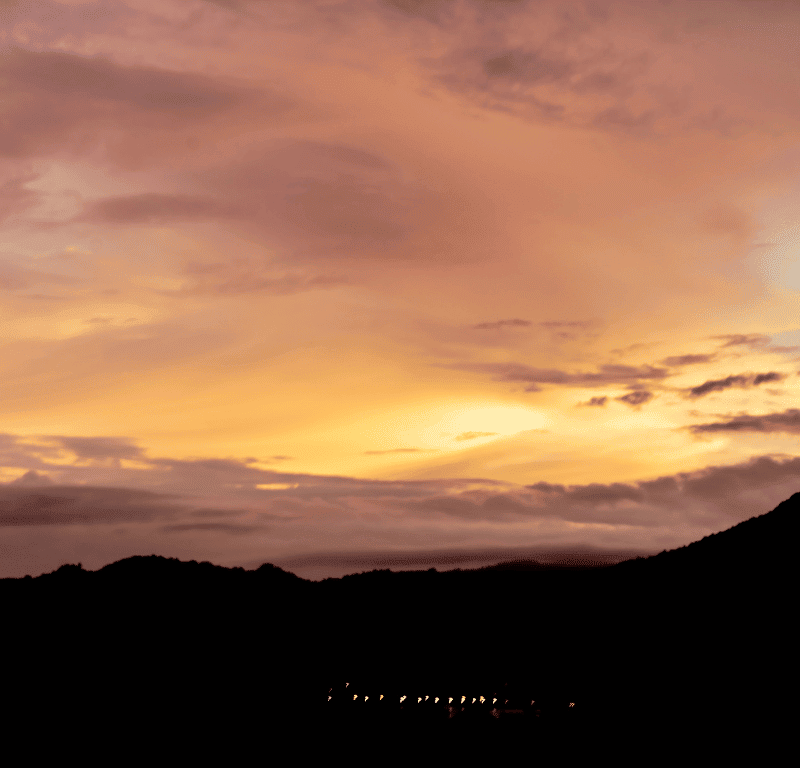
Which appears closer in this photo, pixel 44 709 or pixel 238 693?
pixel 44 709

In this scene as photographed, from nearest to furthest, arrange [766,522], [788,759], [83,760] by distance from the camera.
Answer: [788,759]
[83,760]
[766,522]

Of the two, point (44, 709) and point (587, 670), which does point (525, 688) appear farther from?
point (44, 709)

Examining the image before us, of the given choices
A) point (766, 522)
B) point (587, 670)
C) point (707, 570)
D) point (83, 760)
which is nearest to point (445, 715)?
point (587, 670)

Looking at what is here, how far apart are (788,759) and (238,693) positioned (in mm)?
110140

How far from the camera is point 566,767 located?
299ft

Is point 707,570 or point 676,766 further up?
point 707,570

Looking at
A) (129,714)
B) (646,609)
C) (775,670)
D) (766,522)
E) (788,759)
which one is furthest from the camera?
(646,609)

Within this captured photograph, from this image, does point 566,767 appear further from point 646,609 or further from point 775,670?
point 646,609

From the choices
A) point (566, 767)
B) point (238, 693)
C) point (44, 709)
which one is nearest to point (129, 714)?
point (44, 709)

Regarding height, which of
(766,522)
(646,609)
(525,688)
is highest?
(766,522)

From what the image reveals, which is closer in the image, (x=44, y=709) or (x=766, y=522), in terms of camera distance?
(x=44, y=709)

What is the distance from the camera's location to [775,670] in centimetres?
12200

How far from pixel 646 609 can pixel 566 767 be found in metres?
84.9

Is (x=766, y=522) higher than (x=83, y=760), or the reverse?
(x=766, y=522)
